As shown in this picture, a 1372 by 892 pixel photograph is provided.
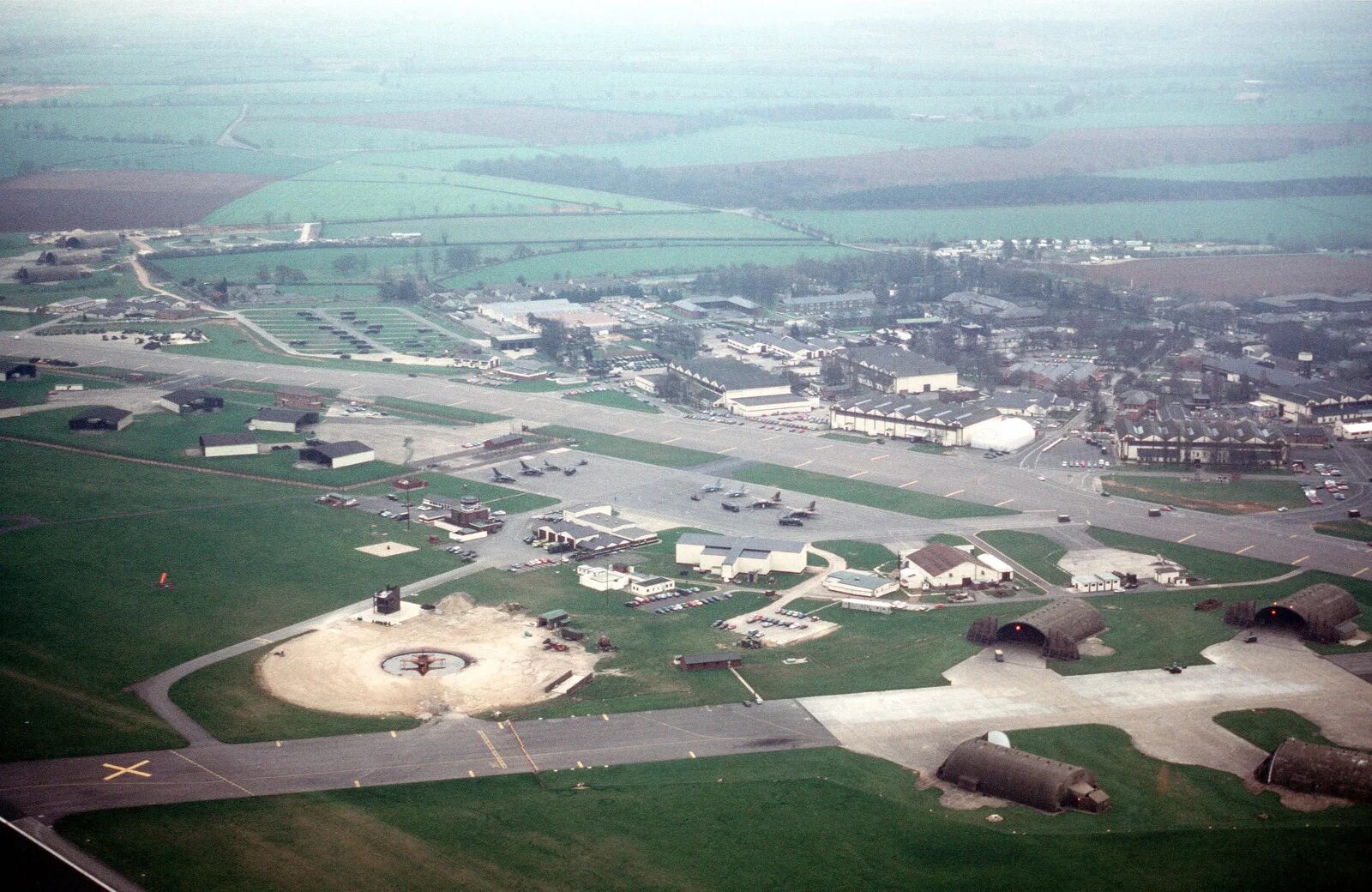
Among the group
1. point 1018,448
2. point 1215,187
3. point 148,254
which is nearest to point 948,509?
point 1018,448

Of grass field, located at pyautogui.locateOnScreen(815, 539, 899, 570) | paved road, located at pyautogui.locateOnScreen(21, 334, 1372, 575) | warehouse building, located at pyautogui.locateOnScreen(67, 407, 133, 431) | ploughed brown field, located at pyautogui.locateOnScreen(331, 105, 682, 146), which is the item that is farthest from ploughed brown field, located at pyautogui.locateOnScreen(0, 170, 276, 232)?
grass field, located at pyautogui.locateOnScreen(815, 539, 899, 570)

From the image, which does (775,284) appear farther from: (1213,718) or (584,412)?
(1213,718)

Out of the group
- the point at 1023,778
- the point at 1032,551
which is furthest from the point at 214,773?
the point at 1032,551

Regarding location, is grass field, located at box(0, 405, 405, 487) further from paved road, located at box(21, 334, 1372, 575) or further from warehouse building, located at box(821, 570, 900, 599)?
warehouse building, located at box(821, 570, 900, 599)

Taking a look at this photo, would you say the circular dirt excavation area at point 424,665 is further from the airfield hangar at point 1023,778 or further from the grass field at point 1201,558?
the grass field at point 1201,558

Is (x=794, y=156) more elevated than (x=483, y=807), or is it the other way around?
(x=794, y=156)

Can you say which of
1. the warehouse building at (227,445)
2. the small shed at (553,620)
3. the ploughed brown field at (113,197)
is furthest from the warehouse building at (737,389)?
the ploughed brown field at (113,197)
